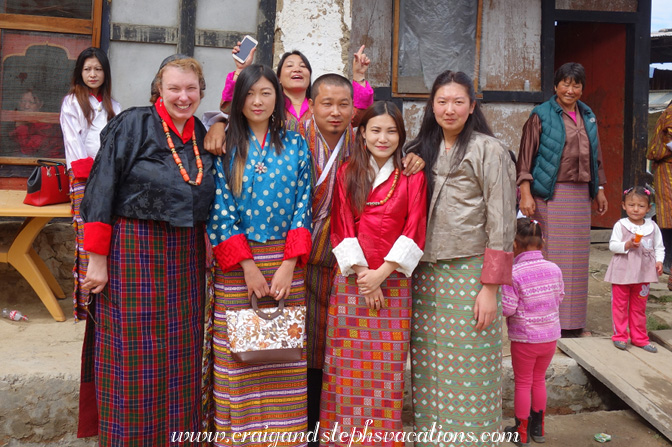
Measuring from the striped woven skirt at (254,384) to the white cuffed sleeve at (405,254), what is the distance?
466 mm

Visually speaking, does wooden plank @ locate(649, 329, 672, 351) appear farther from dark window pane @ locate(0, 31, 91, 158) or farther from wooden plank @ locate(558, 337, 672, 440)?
dark window pane @ locate(0, 31, 91, 158)

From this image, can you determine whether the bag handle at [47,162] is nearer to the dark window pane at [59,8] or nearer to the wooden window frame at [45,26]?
the wooden window frame at [45,26]

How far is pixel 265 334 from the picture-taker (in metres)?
2.50

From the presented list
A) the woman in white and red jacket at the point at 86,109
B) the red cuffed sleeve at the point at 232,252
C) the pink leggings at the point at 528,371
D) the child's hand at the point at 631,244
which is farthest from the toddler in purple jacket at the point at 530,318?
the woman in white and red jacket at the point at 86,109

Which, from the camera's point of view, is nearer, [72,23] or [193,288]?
[193,288]

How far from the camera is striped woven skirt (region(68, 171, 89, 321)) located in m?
2.79

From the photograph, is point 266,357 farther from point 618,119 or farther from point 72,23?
point 618,119

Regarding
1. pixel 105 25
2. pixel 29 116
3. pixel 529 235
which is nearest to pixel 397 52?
pixel 105 25

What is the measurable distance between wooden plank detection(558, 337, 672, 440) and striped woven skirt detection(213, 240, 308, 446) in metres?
2.13

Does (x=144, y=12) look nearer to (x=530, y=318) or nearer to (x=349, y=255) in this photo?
(x=349, y=255)

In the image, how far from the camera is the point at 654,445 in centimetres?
333

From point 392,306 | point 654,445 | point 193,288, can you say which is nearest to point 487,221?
point 392,306

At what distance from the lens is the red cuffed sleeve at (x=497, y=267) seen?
2500mm

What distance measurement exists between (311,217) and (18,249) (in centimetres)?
257
